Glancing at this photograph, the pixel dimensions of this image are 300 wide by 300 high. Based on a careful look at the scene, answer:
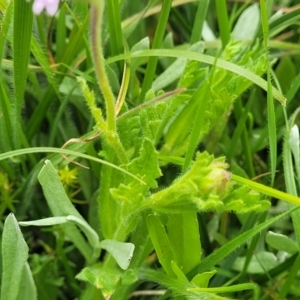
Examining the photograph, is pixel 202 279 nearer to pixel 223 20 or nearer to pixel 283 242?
pixel 283 242

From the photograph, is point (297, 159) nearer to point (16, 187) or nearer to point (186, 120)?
point (186, 120)

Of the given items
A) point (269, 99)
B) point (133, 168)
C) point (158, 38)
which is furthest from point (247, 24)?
point (133, 168)

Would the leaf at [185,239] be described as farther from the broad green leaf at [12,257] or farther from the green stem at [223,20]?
the green stem at [223,20]

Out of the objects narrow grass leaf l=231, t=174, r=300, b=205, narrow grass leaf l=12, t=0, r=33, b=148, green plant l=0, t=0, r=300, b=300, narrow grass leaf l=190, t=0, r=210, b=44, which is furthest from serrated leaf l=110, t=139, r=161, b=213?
narrow grass leaf l=190, t=0, r=210, b=44

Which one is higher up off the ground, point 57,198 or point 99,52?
point 99,52

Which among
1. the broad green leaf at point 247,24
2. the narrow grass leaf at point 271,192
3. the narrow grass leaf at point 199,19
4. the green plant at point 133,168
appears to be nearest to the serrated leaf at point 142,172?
the green plant at point 133,168

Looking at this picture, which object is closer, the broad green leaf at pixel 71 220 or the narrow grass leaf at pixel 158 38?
the broad green leaf at pixel 71 220
